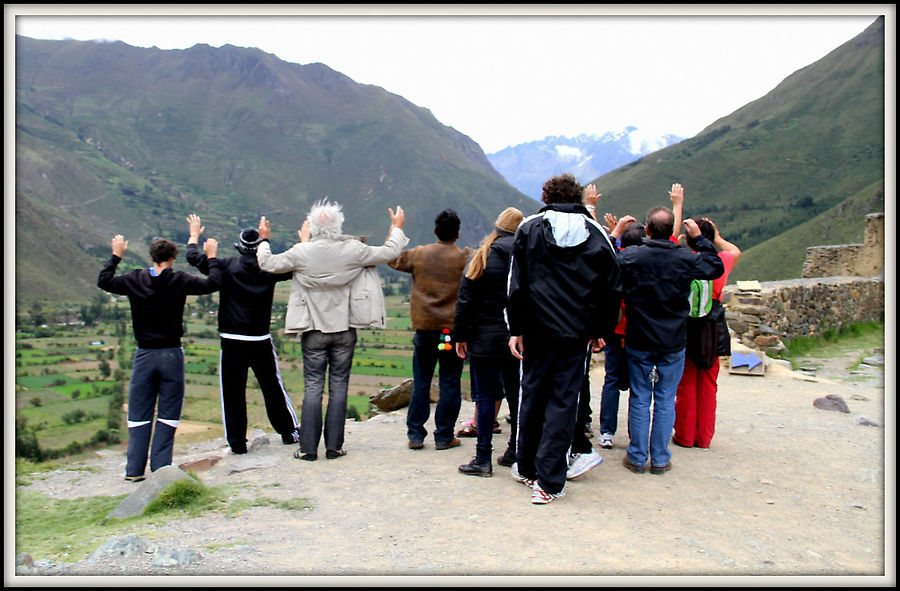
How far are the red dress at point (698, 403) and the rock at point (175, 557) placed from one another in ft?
14.7

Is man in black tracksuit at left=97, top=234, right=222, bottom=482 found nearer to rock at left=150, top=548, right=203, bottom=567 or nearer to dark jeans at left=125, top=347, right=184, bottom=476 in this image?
dark jeans at left=125, top=347, right=184, bottom=476

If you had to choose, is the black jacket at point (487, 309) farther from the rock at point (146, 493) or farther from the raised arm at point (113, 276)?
the raised arm at point (113, 276)

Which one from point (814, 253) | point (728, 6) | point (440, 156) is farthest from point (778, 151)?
point (440, 156)

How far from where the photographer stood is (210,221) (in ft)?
391

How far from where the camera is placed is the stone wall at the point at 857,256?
63.9ft

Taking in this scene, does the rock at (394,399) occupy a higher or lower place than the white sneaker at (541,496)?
lower

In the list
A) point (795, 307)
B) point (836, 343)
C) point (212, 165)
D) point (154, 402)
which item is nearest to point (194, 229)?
point (154, 402)

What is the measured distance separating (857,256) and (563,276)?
19.5m

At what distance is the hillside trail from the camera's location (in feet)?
11.4

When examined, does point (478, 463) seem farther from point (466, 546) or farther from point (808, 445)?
point (808, 445)

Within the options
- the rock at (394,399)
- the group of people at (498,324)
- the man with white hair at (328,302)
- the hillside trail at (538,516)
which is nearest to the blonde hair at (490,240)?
the group of people at (498,324)

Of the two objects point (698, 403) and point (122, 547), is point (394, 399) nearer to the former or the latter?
point (698, 403)

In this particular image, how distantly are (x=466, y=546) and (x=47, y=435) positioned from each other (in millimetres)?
12550

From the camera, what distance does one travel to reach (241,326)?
5.94 m
